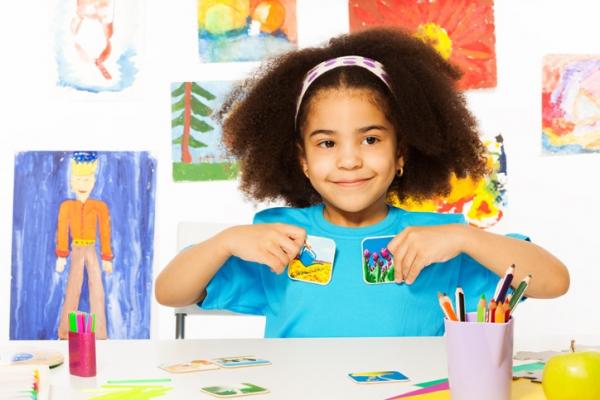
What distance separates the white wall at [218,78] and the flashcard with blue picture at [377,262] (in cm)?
115

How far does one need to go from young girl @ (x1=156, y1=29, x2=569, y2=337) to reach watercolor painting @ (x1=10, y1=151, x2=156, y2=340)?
100 cm

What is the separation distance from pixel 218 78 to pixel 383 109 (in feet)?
3.90

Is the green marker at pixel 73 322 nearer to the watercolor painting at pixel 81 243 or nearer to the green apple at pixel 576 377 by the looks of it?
the green apple at pixel 576 377

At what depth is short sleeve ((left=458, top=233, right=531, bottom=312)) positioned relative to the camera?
1.32m

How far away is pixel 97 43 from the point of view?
8.18 feet

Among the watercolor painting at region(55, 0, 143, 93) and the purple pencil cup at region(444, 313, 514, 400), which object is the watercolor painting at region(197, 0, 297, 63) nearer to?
the watercolor painting at region(55, 0, 143, 93)

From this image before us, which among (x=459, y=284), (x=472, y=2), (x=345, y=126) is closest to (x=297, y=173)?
(x=345, y=126)

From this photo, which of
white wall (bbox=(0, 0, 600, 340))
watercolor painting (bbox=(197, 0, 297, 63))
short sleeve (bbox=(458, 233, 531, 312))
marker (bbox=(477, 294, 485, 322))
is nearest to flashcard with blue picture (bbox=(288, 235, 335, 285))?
short sleeve (bbox=(458, 233, 531, 312))

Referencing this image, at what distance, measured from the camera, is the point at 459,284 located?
1.35m

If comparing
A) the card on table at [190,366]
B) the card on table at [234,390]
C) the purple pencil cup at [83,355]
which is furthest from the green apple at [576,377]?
the purple pencil cup at [83,355]

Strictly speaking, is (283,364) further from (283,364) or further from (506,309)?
(506,309)

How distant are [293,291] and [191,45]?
1329 mm

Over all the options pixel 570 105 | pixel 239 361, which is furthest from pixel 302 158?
pixel 570 105

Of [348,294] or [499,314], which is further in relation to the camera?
[348,294]
